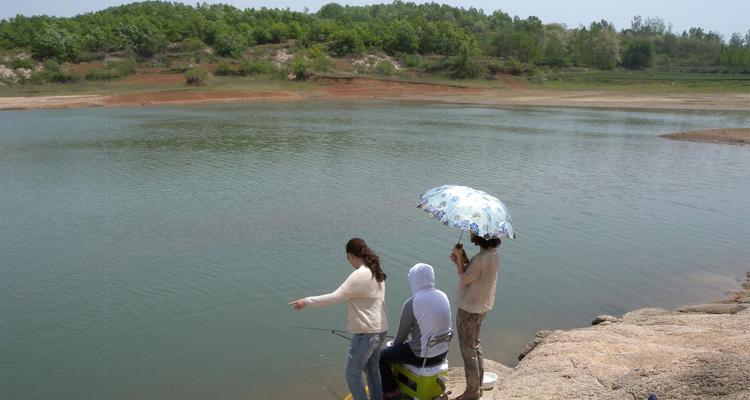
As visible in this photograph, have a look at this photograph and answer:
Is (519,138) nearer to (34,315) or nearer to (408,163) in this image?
(408,163)

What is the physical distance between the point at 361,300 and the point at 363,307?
0.24ft

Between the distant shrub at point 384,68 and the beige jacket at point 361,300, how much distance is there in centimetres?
8536

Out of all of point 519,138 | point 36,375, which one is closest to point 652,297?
point 36,375

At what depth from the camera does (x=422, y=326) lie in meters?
5.81

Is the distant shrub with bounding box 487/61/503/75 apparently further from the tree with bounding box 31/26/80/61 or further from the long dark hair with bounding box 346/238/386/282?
the long dark hair with bounding box 346/238/386/282

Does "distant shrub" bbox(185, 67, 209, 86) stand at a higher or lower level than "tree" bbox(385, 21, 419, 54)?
lower

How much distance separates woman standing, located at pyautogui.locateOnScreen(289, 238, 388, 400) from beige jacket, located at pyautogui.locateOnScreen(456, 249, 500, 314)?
2.80 feet

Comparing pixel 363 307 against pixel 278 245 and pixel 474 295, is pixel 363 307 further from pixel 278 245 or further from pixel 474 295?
pixel 278 245

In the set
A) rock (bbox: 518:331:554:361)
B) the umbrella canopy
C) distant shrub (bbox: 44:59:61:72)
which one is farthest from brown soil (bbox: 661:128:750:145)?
distant shrub (bbox: 44:59:61:72)

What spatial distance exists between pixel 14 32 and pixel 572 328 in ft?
331

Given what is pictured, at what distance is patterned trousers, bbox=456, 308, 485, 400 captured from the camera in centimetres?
636

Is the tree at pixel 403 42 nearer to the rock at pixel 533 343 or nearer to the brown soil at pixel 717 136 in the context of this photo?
the brown soil at pixel 717 136

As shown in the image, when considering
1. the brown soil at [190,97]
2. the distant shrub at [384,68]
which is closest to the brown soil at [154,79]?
the brown soil at [190,97]

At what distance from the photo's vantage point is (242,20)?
116m
